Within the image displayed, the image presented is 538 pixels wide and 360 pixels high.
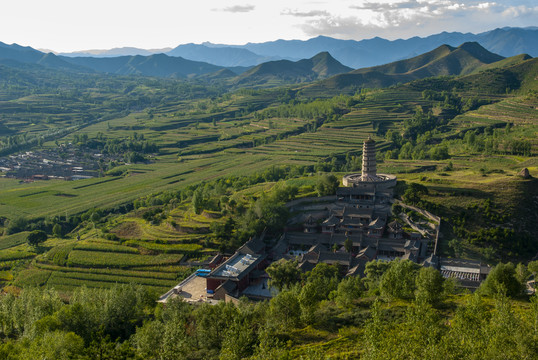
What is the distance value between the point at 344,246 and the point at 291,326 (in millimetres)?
22445

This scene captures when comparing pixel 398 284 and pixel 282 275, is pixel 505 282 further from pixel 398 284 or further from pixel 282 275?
pixel 282 275

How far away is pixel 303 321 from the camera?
3316 centimetres

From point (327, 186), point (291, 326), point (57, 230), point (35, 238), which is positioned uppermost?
point (327, 186)

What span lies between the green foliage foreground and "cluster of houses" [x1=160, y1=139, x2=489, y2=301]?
589 centimetres

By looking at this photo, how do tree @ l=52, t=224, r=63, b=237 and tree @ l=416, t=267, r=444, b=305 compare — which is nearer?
tree @ l=416, t=267, r=444, b=305

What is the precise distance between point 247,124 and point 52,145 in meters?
61.5

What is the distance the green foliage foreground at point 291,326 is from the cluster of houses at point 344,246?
19.3 feet

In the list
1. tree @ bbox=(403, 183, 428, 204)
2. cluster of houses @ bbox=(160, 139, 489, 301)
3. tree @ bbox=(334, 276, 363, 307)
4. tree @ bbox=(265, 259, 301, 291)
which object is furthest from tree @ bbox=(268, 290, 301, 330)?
tree @ bbox=(403, 183, 428, 204)

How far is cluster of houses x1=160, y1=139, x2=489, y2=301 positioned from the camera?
47156mm

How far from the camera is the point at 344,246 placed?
177ft

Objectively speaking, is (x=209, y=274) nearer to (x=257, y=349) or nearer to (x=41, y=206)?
(x=257, y=349)

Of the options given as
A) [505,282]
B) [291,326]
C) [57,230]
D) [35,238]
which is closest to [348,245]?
[291,326]

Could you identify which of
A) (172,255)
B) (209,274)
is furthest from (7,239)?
(209,274)

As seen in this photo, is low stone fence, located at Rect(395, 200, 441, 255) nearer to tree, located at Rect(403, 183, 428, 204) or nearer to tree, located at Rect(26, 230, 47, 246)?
tree, located at Rect(403, 183, 428, 204)
